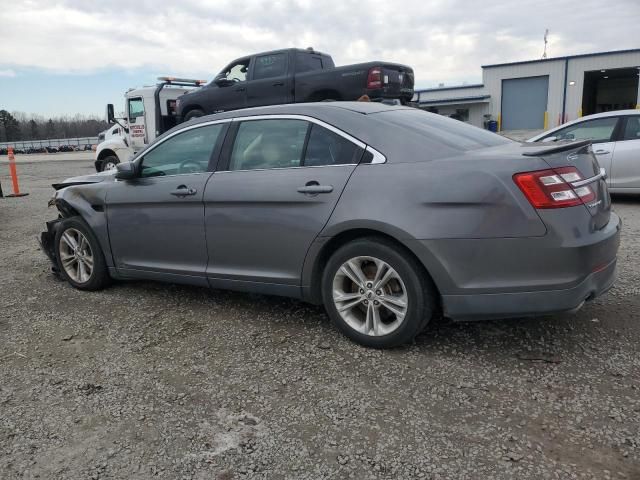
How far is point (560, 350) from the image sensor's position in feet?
11.1

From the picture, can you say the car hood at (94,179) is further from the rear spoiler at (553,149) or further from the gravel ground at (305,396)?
the rear spoiler at (553,149)

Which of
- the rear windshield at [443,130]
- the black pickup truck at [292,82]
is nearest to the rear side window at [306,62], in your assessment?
the black pickup truck at [292,82]

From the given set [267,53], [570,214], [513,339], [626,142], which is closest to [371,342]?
[513,339]

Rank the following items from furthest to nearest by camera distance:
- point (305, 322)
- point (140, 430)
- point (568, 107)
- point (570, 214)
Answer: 1. point (568, 107)
2. point (305, 322)
3. point (570, 214)
4. point (140, 430)

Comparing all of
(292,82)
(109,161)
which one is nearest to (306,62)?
(292,82)

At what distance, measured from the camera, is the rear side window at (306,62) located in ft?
36.4

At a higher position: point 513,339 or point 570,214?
point 570,214

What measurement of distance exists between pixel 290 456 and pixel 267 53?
33.4ft

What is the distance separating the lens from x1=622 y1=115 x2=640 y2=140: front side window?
826 cm

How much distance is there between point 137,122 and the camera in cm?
1487

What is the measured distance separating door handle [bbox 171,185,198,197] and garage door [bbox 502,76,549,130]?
112 ft

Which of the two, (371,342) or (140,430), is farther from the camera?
(371,342)

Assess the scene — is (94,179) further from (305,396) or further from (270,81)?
(270,81)

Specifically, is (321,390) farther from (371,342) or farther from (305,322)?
(305,322)
